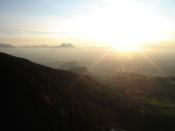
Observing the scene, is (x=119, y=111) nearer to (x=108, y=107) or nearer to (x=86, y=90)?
(x=108, y=107)

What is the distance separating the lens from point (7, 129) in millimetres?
15938

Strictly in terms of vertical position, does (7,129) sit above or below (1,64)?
below

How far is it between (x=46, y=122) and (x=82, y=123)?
3661mm

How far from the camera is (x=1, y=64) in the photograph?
2255cm

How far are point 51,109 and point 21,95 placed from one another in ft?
9.11

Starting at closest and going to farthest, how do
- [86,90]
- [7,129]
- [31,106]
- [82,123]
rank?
1. [7,129]
2. [31,106]
3. [82,123]
4. [86,90]

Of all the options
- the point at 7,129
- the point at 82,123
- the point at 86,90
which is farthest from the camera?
the point at 86,90

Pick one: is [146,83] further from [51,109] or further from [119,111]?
[51,109]

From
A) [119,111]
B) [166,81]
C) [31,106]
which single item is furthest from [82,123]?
[166,81]

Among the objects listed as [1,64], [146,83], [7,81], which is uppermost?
[1,64]

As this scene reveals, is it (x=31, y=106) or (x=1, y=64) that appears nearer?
(x=31, y=106)

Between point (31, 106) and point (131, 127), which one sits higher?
point (31, 106)

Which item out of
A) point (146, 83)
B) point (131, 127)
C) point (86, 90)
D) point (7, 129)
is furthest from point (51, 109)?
point (146, 83)

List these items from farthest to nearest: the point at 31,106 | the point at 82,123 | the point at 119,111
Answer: the point at 119,111 < the point at 82,123 < the point at 31,106
